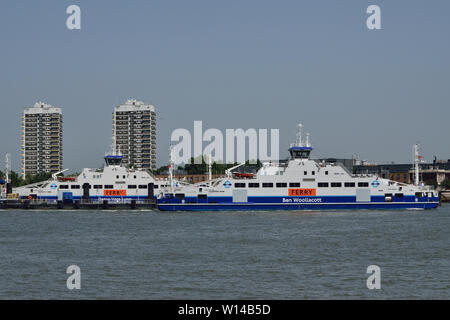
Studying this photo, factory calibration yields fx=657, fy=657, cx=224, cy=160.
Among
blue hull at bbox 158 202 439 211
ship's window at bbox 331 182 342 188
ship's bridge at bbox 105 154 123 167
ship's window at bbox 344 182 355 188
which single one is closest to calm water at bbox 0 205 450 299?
blue hull at bbox 158 202 439 211

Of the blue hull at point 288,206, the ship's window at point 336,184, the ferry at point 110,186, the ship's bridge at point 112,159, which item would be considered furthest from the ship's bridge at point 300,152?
the ship's bridge at point 112,159

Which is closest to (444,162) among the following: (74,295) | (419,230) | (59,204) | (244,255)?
(59,204)

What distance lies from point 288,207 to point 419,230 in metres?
30.9

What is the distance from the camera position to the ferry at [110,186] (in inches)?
3627

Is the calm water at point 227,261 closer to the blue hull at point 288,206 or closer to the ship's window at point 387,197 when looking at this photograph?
the blue hull at point 288,206

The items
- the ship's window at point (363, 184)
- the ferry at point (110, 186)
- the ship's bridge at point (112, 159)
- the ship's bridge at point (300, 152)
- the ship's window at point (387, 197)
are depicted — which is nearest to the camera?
the ship's window at point (363, 184)

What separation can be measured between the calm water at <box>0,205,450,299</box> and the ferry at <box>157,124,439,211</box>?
25.5 m

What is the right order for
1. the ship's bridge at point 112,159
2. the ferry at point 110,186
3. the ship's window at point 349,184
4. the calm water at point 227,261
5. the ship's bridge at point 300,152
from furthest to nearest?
the ship's bridge at point 112,159
the ferry at point 110,186
the ship's bridge at point 300,152
the ship's window at point 349,184
the calm water at point 227,261

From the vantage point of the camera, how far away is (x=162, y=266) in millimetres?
30859

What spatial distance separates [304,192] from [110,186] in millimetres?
28439

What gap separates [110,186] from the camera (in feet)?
303

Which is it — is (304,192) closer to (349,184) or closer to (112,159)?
(349,184)

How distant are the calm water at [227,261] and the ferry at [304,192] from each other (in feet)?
83.8
